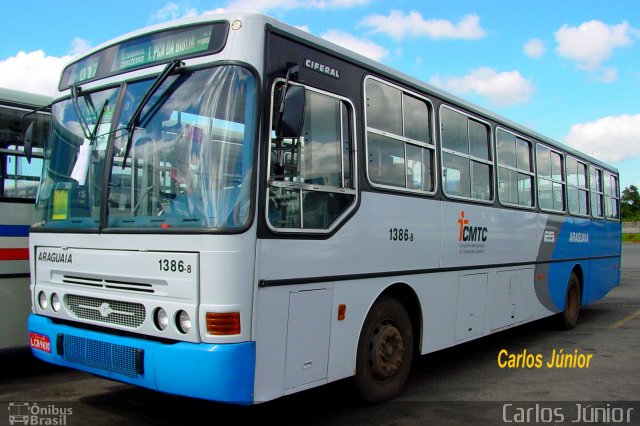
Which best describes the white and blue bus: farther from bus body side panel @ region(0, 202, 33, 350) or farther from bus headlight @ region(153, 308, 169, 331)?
bus body side panel @ region(0, 202, 33, 350)

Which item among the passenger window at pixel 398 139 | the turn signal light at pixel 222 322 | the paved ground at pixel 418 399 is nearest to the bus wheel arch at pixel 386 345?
the paved ground at pixel 418 399

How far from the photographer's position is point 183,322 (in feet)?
13.7

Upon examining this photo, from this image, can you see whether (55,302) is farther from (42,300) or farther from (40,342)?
(40,342)

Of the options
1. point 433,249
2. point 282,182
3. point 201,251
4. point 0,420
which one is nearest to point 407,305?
point 433,249

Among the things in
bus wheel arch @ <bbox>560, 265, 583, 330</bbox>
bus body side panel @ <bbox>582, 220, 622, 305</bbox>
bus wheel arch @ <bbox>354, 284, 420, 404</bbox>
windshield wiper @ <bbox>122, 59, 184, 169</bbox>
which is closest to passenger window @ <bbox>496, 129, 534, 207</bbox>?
bus wheel arch @ <bbox>560, 265, 583, 330</bbox>

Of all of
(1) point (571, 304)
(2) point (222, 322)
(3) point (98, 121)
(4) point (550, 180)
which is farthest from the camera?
(1) point (571, 304)

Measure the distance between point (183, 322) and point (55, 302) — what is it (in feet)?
5.25

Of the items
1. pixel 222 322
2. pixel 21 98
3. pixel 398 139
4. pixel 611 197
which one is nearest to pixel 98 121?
pixel 222 322

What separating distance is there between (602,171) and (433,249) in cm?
791

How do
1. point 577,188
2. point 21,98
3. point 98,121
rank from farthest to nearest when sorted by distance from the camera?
point 577,188
point 21,98
point 98,121

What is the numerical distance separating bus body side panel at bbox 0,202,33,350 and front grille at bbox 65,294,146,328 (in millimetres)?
1773

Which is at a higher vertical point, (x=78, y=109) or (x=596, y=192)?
(x=78, y=109)

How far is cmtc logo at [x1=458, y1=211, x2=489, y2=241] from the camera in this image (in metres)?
6.80

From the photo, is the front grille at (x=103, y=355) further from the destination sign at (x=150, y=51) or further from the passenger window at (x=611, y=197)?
the passenger window at (x=611, y=197)
